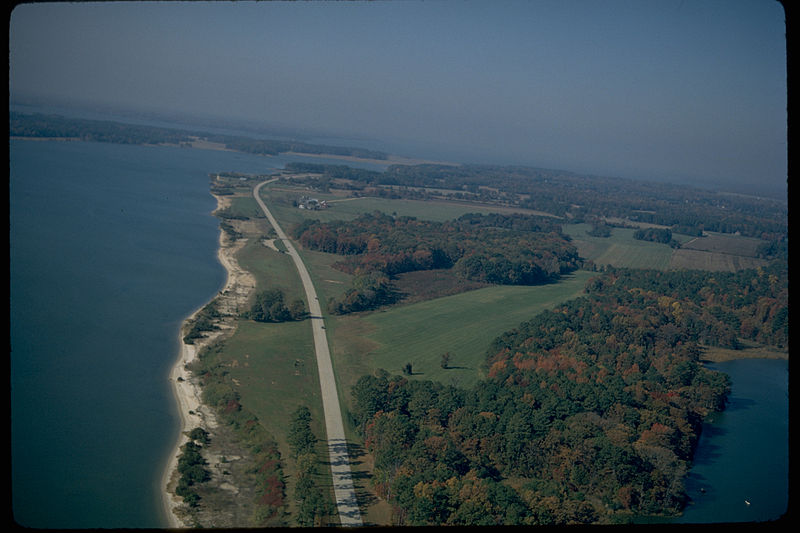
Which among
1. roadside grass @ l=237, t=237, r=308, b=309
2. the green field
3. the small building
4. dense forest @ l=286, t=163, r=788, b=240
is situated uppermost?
dense forest @ l=286, t=163, r=788, b=240

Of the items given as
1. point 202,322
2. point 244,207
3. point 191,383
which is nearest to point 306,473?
point 191,383

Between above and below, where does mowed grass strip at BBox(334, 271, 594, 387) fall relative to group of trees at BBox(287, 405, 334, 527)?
above

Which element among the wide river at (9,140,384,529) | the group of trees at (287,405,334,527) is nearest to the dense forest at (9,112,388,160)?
the wide river at (9,140,384,529)

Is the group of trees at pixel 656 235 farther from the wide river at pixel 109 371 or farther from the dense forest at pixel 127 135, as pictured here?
the dense forest at pixel 127 135

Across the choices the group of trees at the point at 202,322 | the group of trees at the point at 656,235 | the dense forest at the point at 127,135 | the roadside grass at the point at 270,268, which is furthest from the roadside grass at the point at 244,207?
the group of trees at the point at 656,235

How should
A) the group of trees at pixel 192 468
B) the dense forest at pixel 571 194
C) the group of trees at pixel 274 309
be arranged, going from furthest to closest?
the dense forest at pixel 571 194
the group of trees at pixel 274 309
the group of trees at pixel 192 468

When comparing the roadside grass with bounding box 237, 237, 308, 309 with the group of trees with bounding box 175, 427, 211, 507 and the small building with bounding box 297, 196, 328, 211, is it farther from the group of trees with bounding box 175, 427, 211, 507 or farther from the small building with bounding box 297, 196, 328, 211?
the small building with bounding box 297, 196, 328, 211

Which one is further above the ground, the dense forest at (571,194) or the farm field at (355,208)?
the dense forest at (571,194)

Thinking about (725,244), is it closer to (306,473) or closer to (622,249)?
(622,249)
